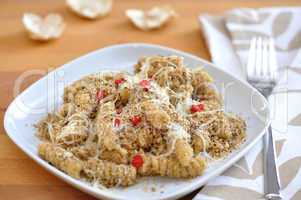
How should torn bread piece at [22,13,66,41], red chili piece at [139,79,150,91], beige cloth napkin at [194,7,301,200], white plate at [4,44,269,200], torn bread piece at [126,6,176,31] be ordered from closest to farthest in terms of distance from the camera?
white plate at [4,44,269,200]
beige cloth napkin at [194,7,301,200]
red chili piece at [139,79,150,91]
torn bread piece at [22,13,66,41]
torn bread piece at [126,6,176,31]

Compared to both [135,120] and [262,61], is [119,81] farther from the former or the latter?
[262,61]

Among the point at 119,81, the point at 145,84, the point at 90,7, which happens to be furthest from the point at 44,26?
the point at 145,84

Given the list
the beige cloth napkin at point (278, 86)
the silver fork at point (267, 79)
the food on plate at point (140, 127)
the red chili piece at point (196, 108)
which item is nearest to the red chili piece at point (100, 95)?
the food on plate at point (140, 127)

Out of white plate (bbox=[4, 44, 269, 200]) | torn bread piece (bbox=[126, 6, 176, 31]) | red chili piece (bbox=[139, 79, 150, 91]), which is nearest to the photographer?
white plate (bbox=[4, 44, 269, 200])

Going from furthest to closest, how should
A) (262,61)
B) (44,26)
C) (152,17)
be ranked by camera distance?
(152,17) < (44,26) < (262,61)

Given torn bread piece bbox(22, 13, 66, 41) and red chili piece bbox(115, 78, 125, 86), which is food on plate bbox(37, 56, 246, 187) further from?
torn bread piece bbox(22, 13, 66, 41)

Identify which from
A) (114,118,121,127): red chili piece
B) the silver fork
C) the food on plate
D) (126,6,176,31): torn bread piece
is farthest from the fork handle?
(126,6,176,31): torn bread piece

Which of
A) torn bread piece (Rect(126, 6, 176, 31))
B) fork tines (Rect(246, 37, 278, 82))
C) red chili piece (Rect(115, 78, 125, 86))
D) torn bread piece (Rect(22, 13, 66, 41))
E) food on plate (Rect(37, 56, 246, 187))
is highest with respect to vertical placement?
torn bread piece (Rect(126, 6, 176, 31))
